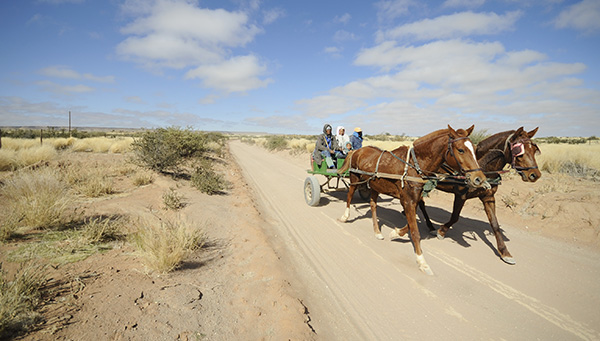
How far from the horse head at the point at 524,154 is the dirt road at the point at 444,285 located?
5.16 ft

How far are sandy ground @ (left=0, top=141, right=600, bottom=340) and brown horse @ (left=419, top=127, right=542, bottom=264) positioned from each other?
0.71 m

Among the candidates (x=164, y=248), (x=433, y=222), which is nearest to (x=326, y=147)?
(x=433, y=222)

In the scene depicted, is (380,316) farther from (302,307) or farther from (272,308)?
(272,308)

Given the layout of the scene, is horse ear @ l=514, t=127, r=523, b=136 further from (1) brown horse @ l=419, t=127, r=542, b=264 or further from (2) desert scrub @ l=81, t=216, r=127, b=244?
(2) desert scrub @ l=81, t=216, r=127, b=244

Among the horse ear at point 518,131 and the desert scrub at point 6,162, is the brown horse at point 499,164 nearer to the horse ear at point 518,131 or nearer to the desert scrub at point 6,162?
the horse ear at point 518,131

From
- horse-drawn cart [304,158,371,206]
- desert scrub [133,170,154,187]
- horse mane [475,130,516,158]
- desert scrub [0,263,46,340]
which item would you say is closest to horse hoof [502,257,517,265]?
horse mane [475,130,516,158]

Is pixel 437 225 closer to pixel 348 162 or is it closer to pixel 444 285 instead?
pixel 348 162

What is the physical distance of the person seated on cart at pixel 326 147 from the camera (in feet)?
26.3

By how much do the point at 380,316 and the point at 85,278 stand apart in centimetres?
370

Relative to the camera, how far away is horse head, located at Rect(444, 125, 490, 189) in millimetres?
3570

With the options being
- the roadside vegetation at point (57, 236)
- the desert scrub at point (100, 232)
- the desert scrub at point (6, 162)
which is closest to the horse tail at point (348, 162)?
the roadside vegetation at point (57, 236)

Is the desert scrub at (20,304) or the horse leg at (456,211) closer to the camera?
the desert scrub at (20,304)

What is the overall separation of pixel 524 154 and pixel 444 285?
2.51 meters

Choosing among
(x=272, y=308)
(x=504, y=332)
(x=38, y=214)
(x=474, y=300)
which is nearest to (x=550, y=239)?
(x=474, y=300)
